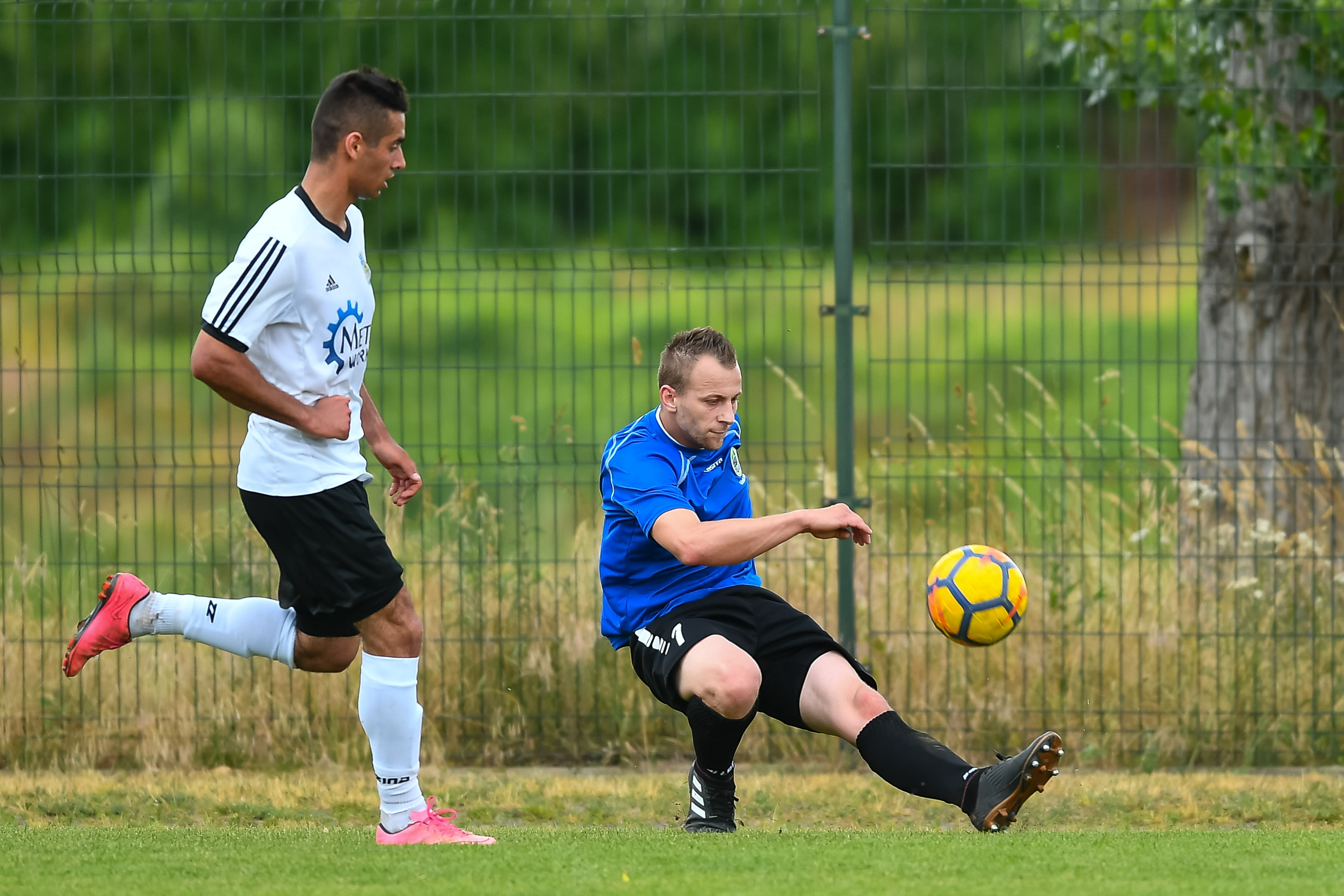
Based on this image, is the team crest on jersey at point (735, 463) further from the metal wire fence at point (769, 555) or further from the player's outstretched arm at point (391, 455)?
the metal wire fence at point (769, 555)

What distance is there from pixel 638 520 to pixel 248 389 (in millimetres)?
1104

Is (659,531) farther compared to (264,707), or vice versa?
(264,707)

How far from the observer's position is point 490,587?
22.7ft

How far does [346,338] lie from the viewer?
430 cm

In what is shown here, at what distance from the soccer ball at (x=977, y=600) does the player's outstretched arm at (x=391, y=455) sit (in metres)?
1.58

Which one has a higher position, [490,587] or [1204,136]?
[1204,136]

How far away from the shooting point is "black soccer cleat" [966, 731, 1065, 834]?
4.07m

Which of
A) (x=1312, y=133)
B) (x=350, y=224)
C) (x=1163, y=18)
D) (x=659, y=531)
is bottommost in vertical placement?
(x=659, y=531)

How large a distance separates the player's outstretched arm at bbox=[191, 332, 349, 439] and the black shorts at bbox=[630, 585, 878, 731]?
42.5 inches

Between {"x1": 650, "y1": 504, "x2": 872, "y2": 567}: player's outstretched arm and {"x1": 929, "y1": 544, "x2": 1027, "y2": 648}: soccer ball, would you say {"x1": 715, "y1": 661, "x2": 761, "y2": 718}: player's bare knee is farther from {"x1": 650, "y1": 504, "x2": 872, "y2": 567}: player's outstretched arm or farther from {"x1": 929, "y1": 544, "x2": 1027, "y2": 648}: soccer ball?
{"x1": 929, "y1": 544, "x2": 1027, "y2": 648}: soccer ball

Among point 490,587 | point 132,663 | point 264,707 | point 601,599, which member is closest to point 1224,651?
point 601,599

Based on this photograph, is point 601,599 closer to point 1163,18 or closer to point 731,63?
point 1163,18

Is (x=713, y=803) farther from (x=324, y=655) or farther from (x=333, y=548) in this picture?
(x=333, y=548)

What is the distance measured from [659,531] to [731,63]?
12992 millimetres
